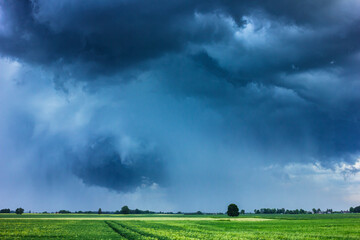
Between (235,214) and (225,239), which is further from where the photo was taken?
(235,214)

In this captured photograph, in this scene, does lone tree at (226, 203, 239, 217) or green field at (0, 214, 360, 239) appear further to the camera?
Result: lone tree at (226, 203, 239, 217)

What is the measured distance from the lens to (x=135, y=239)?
34000 millimetres

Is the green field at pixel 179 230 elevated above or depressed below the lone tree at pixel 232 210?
above

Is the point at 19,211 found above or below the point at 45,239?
below

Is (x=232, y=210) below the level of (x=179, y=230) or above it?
below

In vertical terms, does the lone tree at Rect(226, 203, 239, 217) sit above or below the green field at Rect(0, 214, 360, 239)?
below

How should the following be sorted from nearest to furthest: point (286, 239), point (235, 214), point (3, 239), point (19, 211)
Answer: point (3, 239), point (286, 239), point (235, 214), point (19, 211)

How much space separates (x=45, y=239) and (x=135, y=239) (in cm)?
1151

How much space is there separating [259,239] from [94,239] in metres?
21.2

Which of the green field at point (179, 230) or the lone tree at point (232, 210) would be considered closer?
the green field at point (179, 230)

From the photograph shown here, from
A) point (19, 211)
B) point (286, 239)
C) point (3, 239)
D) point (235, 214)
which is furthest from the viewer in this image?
point (19, 211)

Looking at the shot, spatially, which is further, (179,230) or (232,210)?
(232,210)

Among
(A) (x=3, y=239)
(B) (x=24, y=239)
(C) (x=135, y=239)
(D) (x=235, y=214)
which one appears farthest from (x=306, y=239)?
(D) (x=235, y=214)

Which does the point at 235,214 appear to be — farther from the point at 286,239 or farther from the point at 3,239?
the point at 3,239
